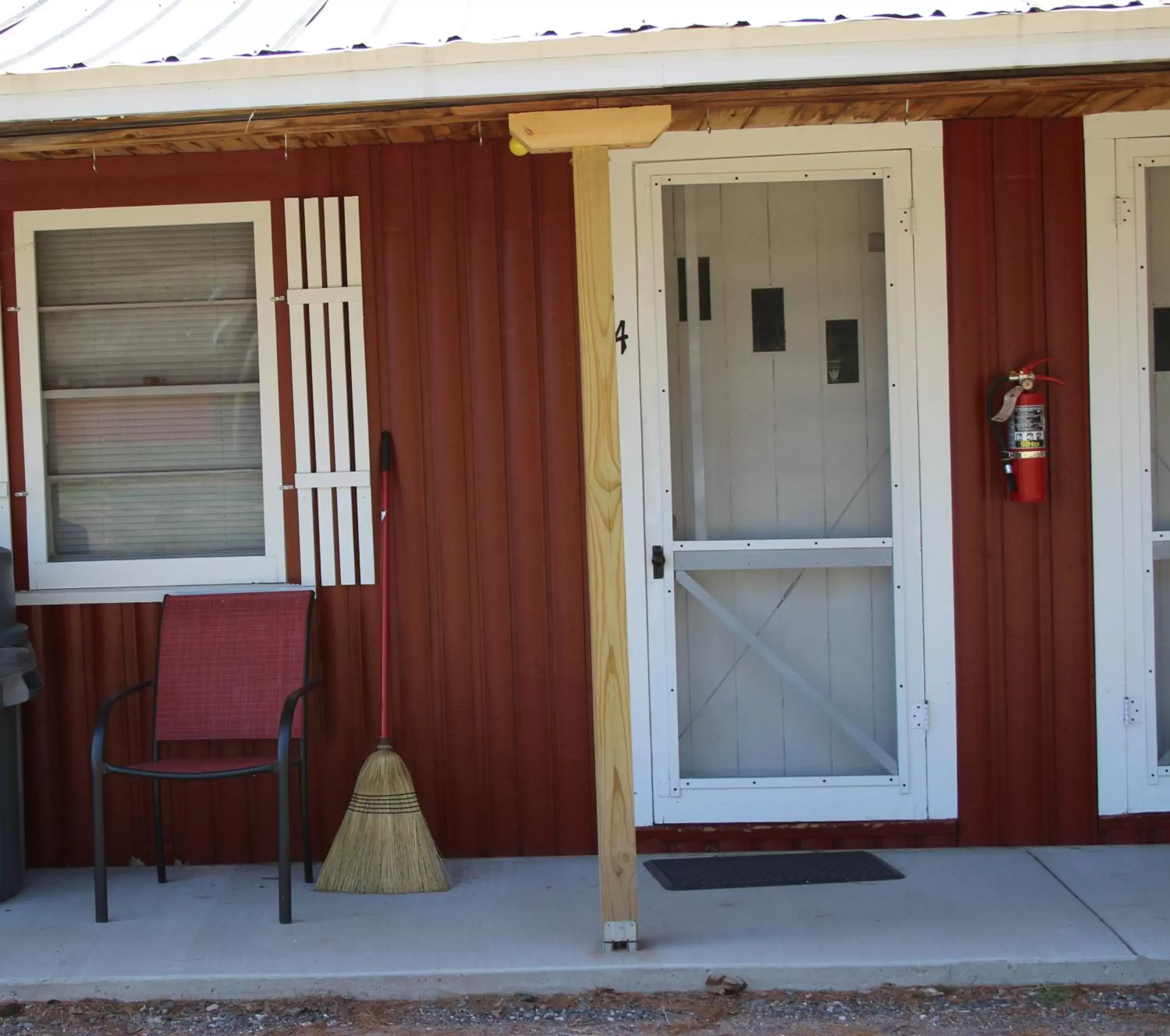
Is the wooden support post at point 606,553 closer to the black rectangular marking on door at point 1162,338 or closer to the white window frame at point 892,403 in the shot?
the white window frame at point 892,403

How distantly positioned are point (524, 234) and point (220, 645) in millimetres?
1629

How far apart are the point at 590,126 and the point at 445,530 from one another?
4.88ft

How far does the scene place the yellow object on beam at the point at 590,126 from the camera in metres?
3.19

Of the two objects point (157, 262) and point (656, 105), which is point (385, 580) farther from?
point (656, 105)

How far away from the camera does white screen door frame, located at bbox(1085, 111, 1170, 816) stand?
161 inches

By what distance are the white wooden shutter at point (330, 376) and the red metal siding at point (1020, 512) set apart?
190cm

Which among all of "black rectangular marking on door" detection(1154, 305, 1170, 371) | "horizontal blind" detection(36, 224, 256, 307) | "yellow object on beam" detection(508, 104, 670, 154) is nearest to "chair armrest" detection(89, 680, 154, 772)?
"horizontal blind" detection(36, 224, 256, 307)

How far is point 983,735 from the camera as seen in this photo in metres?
4.18

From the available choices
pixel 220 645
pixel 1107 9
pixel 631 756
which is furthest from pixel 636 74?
pixel 220 645

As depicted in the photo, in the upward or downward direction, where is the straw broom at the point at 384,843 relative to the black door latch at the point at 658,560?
downward

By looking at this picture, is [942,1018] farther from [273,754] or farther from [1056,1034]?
[273,754]

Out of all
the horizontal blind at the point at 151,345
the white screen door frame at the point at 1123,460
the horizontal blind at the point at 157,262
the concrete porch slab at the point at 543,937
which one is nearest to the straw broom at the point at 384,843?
the concrete porch slab at the point at 543,937

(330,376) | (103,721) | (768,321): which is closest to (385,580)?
(330,376)

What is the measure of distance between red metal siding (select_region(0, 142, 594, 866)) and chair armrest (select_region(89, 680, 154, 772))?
8.1 inches
